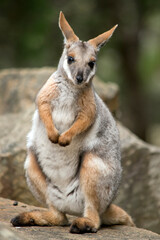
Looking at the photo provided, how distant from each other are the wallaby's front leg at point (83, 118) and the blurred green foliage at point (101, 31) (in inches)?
300

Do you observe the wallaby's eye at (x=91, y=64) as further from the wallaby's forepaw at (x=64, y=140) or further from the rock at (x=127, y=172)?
the rock at (x=127, y=172)

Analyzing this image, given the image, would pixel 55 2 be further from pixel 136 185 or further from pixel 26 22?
pixel 136 185

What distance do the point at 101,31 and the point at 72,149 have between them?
35.2ft

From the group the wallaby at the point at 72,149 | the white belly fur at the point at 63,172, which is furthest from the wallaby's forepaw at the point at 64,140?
the white belly fur at the point at 63,172

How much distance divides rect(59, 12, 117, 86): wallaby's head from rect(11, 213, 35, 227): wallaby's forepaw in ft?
5.60

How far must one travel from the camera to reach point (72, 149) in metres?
6.01

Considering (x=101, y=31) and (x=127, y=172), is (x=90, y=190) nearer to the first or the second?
(x=127, y=172)

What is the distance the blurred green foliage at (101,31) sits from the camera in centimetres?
1336

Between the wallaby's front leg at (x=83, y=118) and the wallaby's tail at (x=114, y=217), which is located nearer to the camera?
Result: the wallaby's front leg at (x=83, y=118)

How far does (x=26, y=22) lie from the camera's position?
13312 millimetres

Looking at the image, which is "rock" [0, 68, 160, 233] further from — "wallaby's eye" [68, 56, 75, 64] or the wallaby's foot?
"wallaby's eye" [68, 56, 75, 64]

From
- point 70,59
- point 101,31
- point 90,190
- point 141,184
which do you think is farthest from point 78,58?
point 101,31

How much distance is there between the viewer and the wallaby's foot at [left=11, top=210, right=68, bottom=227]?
5570 millimetres

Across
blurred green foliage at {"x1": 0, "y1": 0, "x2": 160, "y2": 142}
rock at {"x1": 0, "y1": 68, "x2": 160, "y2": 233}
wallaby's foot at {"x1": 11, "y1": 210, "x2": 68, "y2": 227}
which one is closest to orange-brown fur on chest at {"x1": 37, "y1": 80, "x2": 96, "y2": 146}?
wallaby's foot at {"x1": 11, "y1": 210, "x2": 68, "y2": 227}
